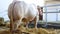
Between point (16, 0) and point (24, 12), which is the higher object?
point (16, 0)

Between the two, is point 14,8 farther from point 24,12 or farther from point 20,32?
point 20,32

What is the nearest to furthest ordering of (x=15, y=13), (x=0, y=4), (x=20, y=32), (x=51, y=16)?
(x=15, y=13) → (x=20, y=32) → (x=0, y=4) → (x=51, y=16)

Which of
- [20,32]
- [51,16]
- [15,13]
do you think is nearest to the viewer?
[15,13]

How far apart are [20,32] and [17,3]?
18.9 inches

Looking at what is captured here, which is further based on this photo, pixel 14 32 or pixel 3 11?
pixel 3 11

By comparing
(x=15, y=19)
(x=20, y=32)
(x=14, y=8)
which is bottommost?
(x=20, y=32)

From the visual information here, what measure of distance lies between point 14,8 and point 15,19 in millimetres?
181

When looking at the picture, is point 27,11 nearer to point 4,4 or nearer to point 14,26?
point 14,26

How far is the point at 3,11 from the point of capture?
4.11 m

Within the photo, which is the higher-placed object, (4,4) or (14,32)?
(4,4)

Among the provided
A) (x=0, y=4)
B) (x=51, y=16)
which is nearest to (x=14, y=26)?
(x=0, y=4)

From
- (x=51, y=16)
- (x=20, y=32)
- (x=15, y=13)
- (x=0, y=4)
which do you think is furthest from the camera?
(x=51, y=16)

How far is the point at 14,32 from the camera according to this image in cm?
233

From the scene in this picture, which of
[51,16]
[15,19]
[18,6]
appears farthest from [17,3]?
[51,16]
